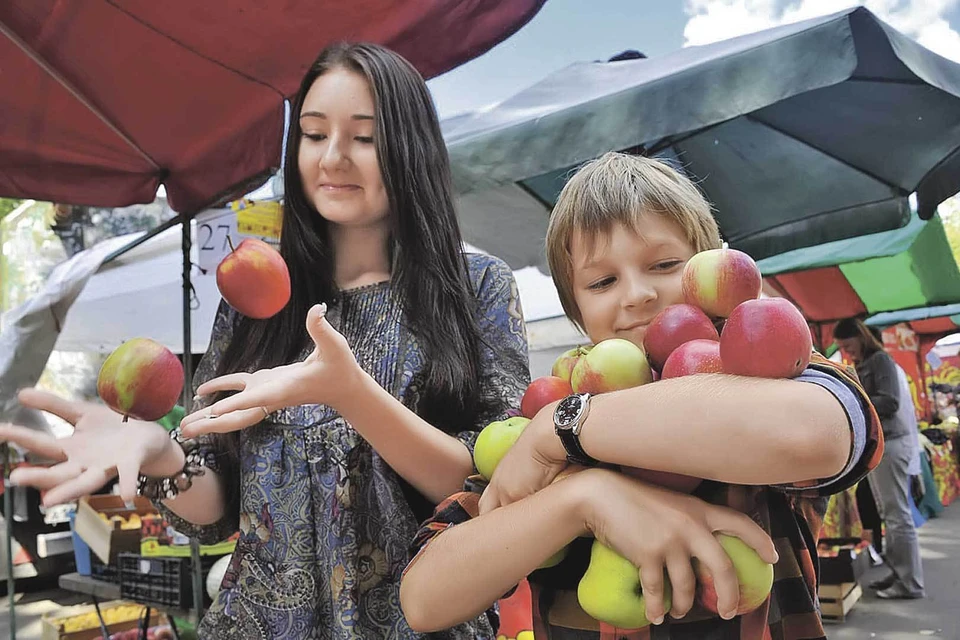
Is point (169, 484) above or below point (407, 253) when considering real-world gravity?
below

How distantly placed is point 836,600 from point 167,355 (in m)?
5.25

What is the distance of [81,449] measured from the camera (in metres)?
0.84

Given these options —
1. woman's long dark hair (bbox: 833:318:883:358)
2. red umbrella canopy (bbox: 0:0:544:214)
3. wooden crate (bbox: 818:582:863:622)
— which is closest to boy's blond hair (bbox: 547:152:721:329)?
red umbrella canopy (bbox: 0:0:544:214)

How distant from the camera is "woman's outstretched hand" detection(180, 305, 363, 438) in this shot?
89 cm

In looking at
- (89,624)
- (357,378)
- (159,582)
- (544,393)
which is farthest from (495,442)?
(89,624)

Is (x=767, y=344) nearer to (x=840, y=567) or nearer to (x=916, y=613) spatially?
(x=840, y=567)

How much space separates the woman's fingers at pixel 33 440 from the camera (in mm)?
807

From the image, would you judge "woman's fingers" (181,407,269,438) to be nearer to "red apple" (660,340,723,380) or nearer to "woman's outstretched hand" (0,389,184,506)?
"woman's outstretched hand" (0,389,184,506)

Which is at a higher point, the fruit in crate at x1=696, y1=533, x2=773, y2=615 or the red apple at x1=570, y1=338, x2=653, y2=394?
the red apple at x1=570, y1=338, x2=653, y2=394

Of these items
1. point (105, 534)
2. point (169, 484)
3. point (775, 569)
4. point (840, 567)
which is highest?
point (169, 484)

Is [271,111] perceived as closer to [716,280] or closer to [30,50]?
[30,50]

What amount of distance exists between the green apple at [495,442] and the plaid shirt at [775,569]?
65 millimetres

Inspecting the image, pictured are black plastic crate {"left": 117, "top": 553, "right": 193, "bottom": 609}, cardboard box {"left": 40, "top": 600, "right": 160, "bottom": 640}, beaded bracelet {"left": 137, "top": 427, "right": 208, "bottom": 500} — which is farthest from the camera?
cardboard box {"left": 40, "top": 600, "right": 160, "bottom": 640}

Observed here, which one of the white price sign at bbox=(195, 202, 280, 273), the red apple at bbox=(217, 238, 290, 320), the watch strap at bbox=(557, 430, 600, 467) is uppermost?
the white price sign at bbox=(195, 202, 280, 273)
